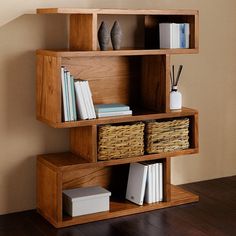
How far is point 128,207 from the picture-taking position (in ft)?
10.7

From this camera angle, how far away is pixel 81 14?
3076 millimetres

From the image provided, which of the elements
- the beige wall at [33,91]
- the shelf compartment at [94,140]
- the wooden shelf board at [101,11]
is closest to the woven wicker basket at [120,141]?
the shelf compartment at [94,140]

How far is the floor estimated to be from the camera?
9.62 feet

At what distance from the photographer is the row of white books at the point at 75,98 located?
295cm

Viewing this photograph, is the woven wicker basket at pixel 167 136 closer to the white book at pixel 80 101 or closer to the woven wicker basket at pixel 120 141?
the woven wicker basket at pixel 120 141

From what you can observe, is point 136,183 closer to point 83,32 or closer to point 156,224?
point 156,224

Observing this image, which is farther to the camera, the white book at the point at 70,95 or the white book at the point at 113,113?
the white book at the point at 113,113

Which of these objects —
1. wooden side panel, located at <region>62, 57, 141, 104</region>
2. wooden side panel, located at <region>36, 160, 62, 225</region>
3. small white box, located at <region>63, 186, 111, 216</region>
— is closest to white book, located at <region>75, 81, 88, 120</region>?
wooden side panel, located at <region>62, 57, 141, 104</region>

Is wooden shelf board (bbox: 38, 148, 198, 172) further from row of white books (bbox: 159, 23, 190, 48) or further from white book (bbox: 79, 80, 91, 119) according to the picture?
row of white books (bbox: 159, 23, 190, 48)

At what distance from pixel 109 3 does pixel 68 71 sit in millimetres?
566

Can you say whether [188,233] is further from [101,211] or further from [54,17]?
[54,17]

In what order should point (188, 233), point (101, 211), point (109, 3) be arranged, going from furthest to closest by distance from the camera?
point (109, 3)
point (101, 211)
point (188, 233)

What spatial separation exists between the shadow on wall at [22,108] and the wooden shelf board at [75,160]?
0.36 ft

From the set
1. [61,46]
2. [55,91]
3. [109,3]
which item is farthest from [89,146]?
[109,3]
